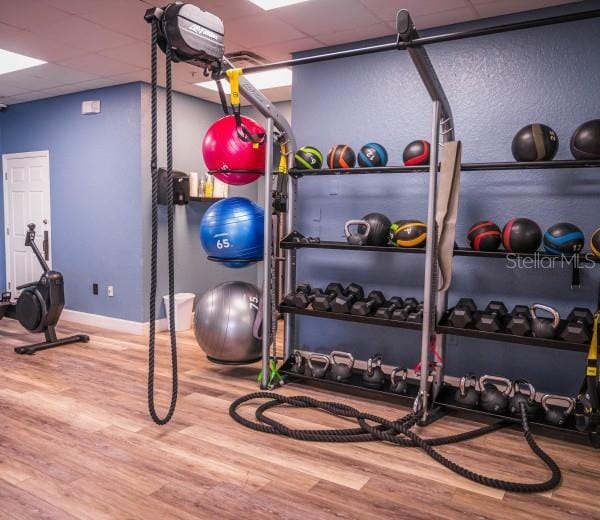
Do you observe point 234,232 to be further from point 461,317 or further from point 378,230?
point 461,317

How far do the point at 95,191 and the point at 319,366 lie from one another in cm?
322

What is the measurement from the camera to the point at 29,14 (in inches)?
130

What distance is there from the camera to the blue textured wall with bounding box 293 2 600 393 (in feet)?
10.1

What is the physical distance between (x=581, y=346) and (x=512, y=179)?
1.17 meters

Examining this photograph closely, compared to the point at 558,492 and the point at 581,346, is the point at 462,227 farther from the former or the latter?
the point at 558,492

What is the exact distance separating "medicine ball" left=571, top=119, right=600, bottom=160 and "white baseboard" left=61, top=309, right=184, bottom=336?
3.95 meters

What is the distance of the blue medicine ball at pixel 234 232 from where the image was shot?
331 cm

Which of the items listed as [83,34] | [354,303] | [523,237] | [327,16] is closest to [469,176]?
[523,237]

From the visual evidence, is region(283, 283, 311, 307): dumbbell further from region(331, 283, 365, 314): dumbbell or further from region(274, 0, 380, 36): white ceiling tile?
region(274, 0, 380, 36): white ceiling tile

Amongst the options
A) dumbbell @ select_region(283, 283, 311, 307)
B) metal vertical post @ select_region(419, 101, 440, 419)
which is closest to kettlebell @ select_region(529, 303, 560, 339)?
metal vertical post @ select_region(419, 101, 440, 419)

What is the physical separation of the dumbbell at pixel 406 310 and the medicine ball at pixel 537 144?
1089mm

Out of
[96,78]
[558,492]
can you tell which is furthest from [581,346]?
[96,78]

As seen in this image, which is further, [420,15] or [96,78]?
[96,78]

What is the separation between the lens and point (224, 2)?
3.06m
